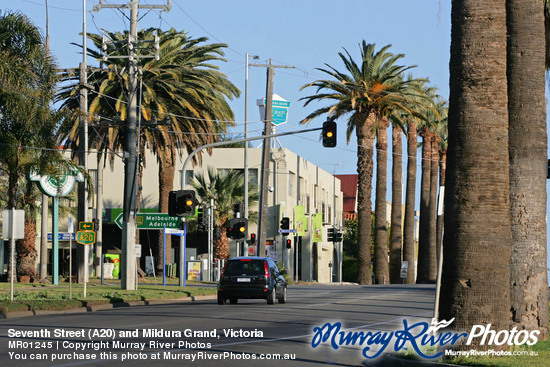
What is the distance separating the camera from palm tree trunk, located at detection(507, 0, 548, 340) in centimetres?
1650

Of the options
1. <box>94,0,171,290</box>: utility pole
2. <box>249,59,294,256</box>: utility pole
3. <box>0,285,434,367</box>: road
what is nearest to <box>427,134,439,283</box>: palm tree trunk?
<box>249,59,294,256</box>: utility pole

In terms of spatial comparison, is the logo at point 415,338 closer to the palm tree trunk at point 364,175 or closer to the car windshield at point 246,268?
the car windshield at point 246,268

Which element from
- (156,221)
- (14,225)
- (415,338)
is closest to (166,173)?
(156,221)

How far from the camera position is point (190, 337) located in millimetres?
16312

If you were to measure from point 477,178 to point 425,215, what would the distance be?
2294 inches

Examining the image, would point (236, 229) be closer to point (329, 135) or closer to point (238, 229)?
point (238, 229)

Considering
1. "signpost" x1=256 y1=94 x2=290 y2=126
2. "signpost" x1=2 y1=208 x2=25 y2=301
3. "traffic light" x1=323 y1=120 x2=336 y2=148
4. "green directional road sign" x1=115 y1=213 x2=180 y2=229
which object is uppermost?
"signpost" x1=256 y1=94 x2=290 y2=126

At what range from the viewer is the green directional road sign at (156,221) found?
128 feet

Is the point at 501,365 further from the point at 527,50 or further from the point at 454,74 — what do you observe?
the point at 527,50

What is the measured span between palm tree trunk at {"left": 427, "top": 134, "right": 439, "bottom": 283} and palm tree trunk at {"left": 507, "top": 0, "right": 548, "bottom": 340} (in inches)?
2096

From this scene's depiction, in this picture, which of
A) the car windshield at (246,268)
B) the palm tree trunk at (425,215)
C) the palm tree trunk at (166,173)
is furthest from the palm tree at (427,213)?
the car windshield at (246,268)

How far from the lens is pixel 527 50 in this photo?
17531mm

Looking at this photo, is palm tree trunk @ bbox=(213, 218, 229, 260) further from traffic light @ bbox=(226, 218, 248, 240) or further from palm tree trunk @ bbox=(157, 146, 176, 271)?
traffic light @ bbox=(226, 218, 248, 240)

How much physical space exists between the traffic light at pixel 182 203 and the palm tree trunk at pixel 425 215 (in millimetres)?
40343
